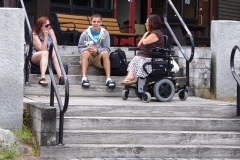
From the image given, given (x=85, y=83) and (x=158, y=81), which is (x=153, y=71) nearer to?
(x=158, y=81)

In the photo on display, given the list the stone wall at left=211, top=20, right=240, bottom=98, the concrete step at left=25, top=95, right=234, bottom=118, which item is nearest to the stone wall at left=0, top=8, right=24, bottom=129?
the concrete step at left=25, top=95, right=234, bottom=118

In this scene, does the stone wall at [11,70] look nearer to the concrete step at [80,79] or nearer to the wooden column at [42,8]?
the concrete step at [80,79]

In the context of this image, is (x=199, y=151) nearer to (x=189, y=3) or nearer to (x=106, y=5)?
(x=106, y=5)

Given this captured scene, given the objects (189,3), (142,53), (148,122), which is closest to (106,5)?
(189,3)

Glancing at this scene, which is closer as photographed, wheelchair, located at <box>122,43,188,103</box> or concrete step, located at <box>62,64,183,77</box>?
wheelchair, located at <box>122,43,188,103</box>

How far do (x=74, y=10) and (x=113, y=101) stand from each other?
19.3 feet

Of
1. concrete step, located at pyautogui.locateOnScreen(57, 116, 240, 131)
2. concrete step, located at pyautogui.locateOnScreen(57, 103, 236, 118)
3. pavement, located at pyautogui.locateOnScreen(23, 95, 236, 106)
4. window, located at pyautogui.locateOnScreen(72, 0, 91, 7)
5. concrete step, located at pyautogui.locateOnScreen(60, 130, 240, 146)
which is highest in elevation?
window, located at pyautogui.locateOnScreen(72, 0, 91, 7)

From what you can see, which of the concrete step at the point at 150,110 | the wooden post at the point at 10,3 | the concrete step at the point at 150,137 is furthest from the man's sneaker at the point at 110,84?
the wooden post at the point at 10,3

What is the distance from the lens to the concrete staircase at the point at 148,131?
7.06 meters

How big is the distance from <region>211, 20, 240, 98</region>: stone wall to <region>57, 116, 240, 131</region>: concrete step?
1.56 m

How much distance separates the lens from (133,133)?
7.32m

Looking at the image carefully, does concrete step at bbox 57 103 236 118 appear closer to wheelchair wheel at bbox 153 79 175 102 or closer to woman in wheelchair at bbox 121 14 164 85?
wheelchair wheel at bbox 153 79 175 102

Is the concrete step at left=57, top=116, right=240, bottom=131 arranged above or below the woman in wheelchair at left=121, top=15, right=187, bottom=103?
below

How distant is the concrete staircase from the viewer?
7.06 meters
